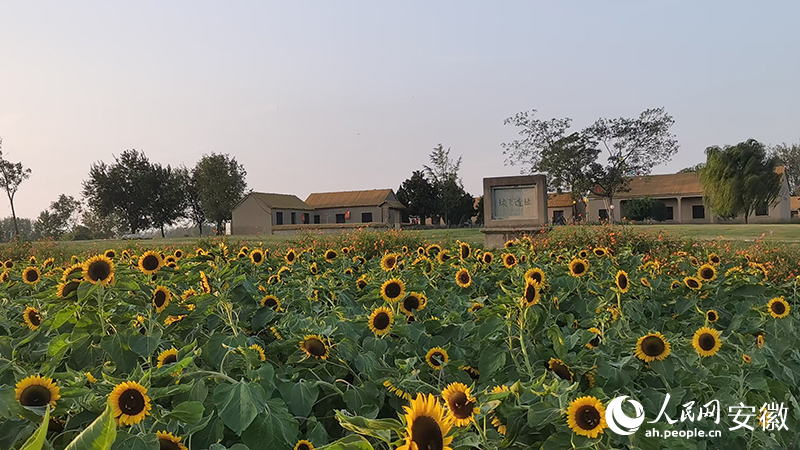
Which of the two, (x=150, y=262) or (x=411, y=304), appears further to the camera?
(x=411, y=304)

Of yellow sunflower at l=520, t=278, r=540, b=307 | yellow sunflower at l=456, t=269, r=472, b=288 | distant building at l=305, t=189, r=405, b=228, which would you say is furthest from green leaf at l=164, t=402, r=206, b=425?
distant building at l=305, t=189, r=405, b=228

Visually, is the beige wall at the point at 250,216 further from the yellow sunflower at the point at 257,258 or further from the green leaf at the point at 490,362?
the green leaf at the point at 490,362

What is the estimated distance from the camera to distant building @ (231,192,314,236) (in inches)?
1700

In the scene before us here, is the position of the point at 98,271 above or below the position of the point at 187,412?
above

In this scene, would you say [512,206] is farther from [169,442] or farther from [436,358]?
[169,442]

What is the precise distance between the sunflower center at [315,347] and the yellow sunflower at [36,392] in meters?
0.65

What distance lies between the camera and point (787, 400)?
1717 millimetres

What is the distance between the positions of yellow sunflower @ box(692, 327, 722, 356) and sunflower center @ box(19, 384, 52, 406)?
6.86 feet

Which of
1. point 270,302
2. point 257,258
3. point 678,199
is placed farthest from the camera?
point 678,199

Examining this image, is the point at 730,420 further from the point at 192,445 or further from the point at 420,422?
the point at 192,445

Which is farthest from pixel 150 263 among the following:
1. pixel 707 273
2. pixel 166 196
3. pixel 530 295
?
pixel 166 196

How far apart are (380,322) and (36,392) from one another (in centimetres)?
104

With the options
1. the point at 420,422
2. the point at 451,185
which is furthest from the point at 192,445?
the point at 451,185

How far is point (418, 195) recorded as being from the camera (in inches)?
1853
